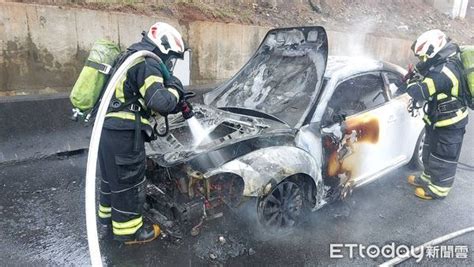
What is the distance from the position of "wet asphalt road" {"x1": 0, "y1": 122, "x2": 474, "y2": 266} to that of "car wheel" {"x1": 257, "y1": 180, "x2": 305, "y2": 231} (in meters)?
0.11

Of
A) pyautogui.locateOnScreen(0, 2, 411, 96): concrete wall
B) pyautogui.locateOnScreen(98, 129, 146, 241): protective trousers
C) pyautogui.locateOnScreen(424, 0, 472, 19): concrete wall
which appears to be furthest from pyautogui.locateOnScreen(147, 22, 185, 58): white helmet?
pyautogui.locateOnScreen(424, 0, 472, 19): concrete wall

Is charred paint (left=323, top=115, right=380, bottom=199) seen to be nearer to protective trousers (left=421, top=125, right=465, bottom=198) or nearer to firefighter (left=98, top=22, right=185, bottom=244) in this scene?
protective trousers (left=421, top=125, right=465, bottom=198)

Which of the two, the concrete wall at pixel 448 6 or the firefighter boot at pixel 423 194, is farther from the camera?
the concrete wall at pixel 448 6

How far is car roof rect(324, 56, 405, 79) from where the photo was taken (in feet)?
12.8

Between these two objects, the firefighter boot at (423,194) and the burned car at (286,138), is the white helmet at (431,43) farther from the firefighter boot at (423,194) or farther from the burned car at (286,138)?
the firefighter boot at (423,194)

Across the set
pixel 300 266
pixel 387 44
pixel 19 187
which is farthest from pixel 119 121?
pixel 387 44

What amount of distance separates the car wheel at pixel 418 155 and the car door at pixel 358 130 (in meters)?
0.70

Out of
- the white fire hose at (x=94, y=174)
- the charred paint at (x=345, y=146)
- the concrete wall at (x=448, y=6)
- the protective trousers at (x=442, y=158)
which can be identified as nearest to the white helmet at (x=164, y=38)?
the white fire hose at (x=94, y=174)

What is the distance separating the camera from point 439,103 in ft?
14.0

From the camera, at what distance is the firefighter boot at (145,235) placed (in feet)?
11.4

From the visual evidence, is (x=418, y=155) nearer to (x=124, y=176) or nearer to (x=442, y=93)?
(x=442, y=93)

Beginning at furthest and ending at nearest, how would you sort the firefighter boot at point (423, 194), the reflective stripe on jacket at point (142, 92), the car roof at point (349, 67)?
1. the firefighter boot at point (423, 194)
2. the car roof at point (349, 67)
3. the reflective stripe on jacket at point (142, 92)

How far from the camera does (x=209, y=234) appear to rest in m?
3.66

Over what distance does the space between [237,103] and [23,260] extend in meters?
2.47
